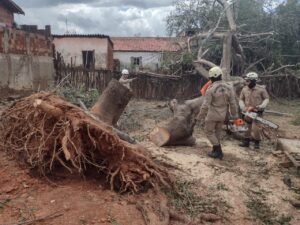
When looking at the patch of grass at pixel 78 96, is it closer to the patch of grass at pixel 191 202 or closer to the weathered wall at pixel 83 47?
the patch of grass at pixel 191 202

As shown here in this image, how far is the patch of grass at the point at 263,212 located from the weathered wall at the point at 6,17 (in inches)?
756

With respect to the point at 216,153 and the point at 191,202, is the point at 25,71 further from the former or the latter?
the point at 191,202

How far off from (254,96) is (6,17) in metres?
18.3

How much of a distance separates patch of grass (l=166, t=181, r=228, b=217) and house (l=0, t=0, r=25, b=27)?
742 inches

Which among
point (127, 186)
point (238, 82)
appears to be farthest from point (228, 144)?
point (127, 186)

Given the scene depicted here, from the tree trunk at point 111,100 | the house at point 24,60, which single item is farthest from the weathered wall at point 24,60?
the tree trunk at point 111,100

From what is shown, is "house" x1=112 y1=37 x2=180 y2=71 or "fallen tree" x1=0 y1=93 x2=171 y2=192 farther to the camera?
"house" x1=112 y1=37 x2=180 y2=71

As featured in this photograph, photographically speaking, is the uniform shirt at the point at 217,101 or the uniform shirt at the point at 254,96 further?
the uniform shirt at the point at 254,96

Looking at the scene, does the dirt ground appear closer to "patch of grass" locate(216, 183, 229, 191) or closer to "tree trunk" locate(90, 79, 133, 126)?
"patch of grass" locate(216, 183, 229, 191)

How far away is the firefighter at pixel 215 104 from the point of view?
6.98 meters

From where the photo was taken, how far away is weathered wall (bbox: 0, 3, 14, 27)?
2170 centimetres

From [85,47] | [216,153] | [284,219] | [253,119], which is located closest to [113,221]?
[284,219]

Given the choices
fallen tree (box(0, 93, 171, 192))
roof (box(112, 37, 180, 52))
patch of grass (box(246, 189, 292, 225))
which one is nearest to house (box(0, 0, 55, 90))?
fallen tree (box(0, 93, 171, 192))

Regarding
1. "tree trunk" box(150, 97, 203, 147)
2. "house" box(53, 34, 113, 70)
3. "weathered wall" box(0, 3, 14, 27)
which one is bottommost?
"tree trunk" box(150, 97, 203, 147)
